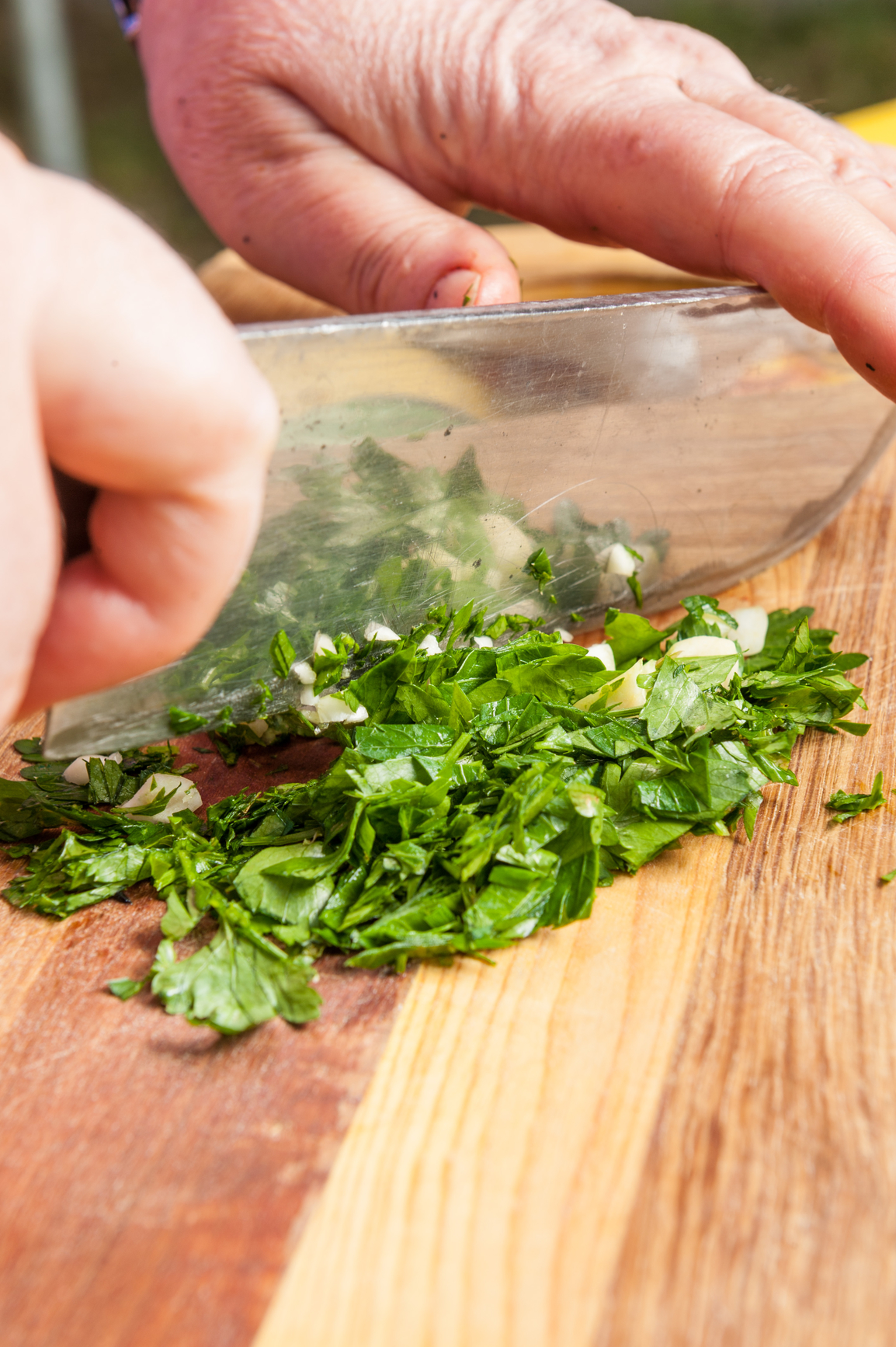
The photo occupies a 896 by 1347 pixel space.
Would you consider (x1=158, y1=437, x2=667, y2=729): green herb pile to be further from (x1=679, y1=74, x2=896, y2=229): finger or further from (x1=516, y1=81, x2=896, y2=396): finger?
(x1=679, y1=74, x2=896, y2=229): finger

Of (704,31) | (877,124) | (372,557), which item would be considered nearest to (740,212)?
(372,557)

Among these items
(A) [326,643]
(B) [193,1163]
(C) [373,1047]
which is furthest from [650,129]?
(B) [193,1163]

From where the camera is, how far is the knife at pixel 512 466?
1.09 m

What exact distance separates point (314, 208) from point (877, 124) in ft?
4.58

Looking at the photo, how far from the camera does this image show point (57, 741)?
1050 mm

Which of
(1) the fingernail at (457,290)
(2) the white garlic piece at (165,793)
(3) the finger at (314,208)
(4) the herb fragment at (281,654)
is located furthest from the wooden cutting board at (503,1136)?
(3) the finger at (314,208)

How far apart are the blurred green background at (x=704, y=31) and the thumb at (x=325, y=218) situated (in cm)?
365

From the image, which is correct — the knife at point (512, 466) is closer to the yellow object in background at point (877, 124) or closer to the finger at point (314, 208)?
the finger at point (314, 208)

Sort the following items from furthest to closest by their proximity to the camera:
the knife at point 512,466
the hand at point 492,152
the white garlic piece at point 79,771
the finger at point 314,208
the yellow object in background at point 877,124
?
1. the yellow object in background at point 877,124
2. the finger at point 314,208
3. the hand at point 492,152
4. the white garlic piece at point 79,771
5. the knife at point 512,466

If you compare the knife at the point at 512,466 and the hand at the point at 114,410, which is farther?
the knife at the point at 512,466

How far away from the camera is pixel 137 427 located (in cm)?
72

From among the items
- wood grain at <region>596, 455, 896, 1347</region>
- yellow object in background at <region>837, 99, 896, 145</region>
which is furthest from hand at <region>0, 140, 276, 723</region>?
yellow object in background at <region>837, 99, 896, 145</region>

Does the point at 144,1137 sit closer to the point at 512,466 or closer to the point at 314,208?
the point at 512,466

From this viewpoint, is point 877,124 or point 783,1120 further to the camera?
point 877,124
